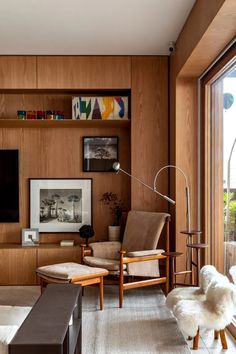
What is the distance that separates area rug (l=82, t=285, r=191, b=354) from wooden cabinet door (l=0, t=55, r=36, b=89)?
246cm

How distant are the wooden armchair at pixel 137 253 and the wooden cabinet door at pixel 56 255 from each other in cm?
38

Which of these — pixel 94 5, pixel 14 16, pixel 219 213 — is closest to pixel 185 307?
pixel 219 213

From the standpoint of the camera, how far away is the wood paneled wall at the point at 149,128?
562cm

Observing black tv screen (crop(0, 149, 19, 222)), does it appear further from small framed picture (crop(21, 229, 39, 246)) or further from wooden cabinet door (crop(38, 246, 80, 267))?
wooden cabinet door (crop(38, 246, 80, 267))

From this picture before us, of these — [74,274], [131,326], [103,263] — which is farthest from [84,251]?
[131,326]

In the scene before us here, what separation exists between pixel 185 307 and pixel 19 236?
3.01 meters

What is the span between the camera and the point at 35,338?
200cm

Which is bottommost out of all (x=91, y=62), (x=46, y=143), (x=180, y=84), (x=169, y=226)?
(x=169, y=226)

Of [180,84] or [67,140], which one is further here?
[67,140]

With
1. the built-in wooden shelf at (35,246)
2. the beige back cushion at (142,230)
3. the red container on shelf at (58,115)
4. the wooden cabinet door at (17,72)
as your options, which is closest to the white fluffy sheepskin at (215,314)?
the beige back cushion at (142,230)

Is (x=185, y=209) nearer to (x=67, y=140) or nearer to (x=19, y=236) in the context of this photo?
(x=67, y=140)

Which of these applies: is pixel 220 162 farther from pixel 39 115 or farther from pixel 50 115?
pixel 39 115

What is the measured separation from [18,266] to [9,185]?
3.26 ft

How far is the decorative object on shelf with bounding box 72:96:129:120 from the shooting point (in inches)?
222
